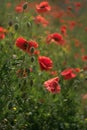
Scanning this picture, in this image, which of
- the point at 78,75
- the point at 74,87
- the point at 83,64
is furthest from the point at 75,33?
the point at 74,87

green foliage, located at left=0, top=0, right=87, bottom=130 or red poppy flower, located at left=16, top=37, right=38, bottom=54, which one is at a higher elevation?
red poppy flower, located at left=16, top=37, right=38, bottom=54

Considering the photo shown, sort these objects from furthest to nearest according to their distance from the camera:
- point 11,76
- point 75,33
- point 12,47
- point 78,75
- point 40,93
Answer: point 75,33 → point 78,75 → point 40,93 → point 12,47 → point 11,76

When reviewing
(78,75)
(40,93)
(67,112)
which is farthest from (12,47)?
(78,75)

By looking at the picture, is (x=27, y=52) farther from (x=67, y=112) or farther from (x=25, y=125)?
(x=67, y=112)

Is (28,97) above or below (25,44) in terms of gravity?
below

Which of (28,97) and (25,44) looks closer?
(25,44)

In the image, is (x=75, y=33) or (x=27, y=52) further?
(x=75, y=33)

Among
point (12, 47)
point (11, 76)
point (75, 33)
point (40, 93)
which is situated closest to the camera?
point (11, 76)

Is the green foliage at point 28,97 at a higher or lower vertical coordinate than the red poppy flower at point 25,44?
lower

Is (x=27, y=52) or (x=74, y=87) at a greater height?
(x=27, y=52)

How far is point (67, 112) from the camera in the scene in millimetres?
3826

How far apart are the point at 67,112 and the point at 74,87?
210mm

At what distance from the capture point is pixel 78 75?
16.0 ft

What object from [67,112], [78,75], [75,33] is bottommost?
[75,33]
